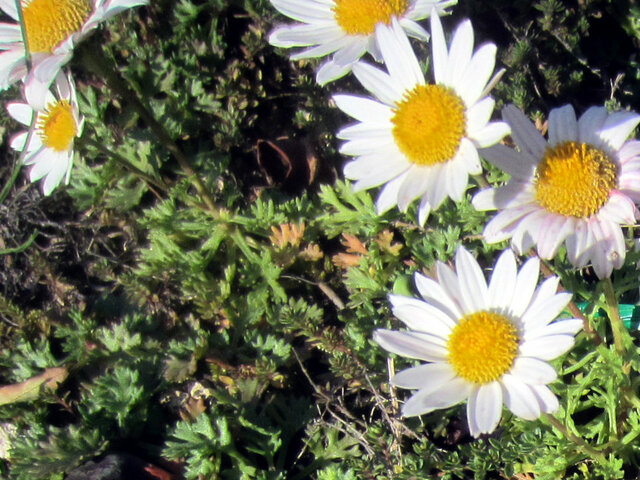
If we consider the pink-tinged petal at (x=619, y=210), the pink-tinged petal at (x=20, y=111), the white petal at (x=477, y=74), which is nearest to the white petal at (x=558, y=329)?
the pink-tinged petal at (x=619, y=210)

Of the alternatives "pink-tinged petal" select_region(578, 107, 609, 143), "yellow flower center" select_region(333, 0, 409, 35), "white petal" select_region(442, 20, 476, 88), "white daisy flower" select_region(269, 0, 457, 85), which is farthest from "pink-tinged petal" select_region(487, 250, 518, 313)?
"yellow flower center" select_region(333, 0, 409, 35)

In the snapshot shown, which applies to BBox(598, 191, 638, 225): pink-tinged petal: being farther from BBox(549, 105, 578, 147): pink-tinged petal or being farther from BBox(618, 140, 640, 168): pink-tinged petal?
BBox(549, 105, 578, 147): pink-tinged petal

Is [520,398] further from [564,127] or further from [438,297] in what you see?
[564,127]

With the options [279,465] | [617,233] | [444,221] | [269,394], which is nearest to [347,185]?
[444,221]

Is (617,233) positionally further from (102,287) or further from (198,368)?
(102,287)

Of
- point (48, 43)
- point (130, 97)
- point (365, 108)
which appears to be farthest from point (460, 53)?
point (48, 43)

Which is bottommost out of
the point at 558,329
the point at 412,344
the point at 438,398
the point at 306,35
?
the point at 438,398

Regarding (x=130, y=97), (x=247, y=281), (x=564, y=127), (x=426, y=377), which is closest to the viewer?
(x=426, y=377)
